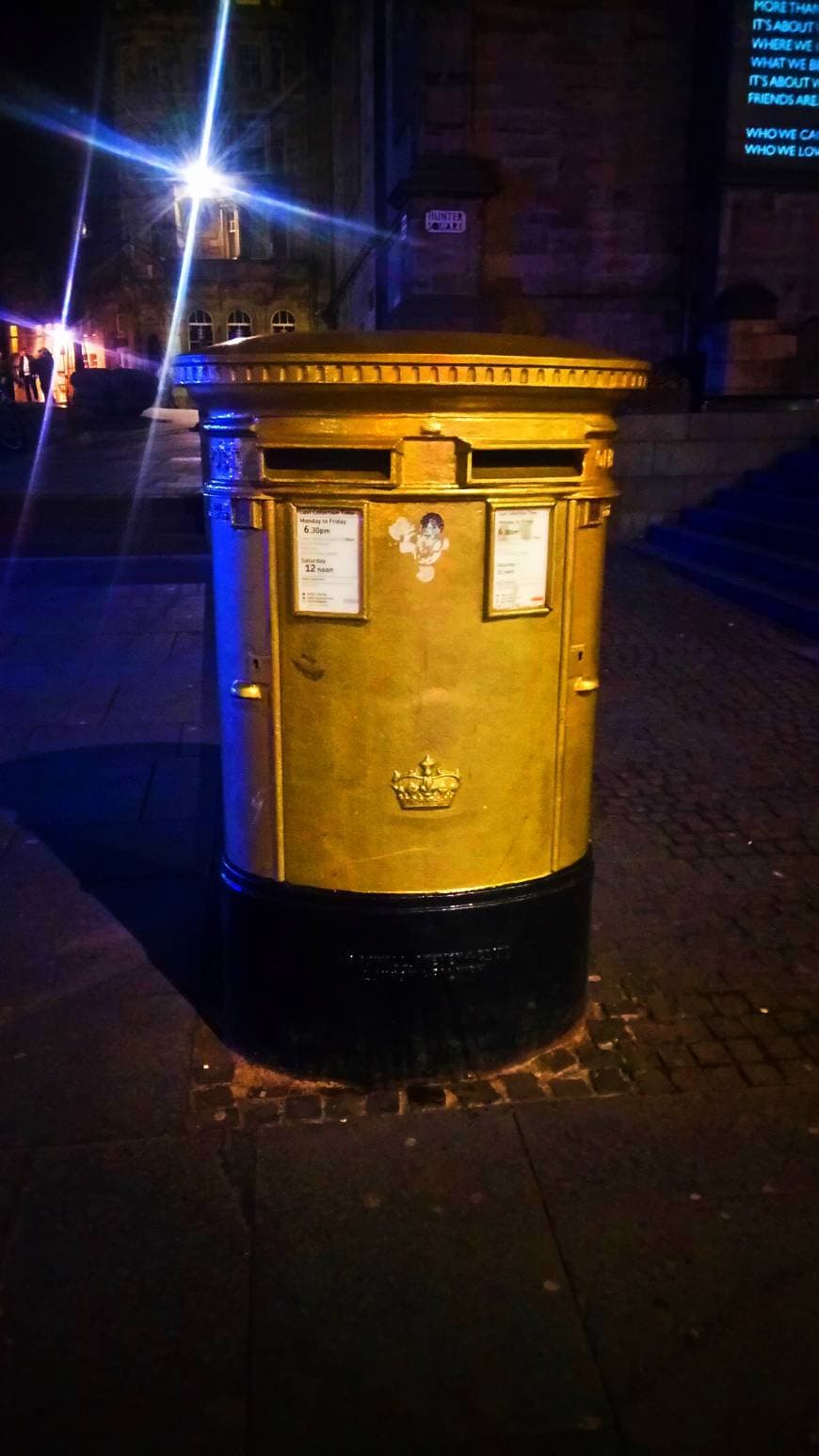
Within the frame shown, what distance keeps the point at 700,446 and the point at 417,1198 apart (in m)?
11.7

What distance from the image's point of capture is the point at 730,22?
49.8ft

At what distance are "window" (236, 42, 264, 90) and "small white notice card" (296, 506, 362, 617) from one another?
58.0 meters

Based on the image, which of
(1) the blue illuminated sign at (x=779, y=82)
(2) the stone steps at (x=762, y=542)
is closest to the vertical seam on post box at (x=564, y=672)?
(2) the stone steps at (x=762, y=542)

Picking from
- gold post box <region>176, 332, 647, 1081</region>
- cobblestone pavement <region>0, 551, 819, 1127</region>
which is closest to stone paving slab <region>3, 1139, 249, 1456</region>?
cobblestone pavement <region>0, 551, 819, 1127</region>

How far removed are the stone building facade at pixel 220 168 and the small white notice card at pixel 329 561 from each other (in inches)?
1992

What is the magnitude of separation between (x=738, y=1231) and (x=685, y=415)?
11.7 metres

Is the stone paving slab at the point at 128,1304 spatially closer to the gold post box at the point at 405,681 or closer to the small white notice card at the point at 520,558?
the gold post box at the point at 405,681

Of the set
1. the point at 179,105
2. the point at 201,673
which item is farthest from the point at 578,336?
the point at 179,105

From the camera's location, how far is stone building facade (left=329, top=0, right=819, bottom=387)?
15.6 metres

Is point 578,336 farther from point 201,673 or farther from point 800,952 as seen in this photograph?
point 800,952

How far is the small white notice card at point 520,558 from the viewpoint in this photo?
2.76 meters

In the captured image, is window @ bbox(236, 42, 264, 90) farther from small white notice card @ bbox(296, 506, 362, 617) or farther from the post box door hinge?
small white notice card @ bbox(296, 506, 362, 617)

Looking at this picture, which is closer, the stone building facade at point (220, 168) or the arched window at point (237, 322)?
the stone building facade at point (220, 168)

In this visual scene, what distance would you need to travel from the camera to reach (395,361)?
8.14 feet
